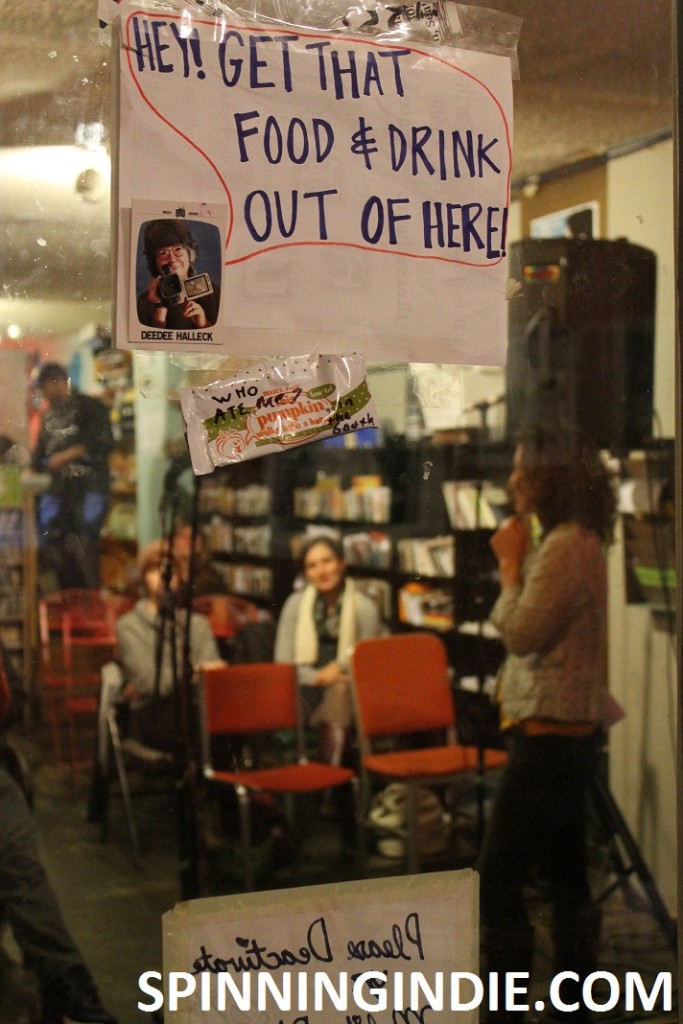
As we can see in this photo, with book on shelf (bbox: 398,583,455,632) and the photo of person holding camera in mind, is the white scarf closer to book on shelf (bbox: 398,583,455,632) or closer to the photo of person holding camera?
book on shelf (bbox: 398,583,455,632)

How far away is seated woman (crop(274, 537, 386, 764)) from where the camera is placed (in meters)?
2.70

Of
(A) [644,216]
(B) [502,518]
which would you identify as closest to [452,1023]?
(A) [644,216]

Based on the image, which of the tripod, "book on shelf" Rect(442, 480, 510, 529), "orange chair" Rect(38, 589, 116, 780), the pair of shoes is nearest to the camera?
the pair of shoes

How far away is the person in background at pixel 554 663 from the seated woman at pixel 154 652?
701 millimetres

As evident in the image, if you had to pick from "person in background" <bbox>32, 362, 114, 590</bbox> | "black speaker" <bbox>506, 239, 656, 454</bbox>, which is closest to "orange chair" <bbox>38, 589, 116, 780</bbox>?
"person in background" <bbox>32, 362, 114, 590</bbox>

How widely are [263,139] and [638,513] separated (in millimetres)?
1727

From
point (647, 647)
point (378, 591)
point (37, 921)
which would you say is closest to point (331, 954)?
point (37, 921)

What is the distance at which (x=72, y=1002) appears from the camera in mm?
1077

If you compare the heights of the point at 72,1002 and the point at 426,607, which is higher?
the point at 426,607

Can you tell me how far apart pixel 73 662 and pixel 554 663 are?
945 millimetres

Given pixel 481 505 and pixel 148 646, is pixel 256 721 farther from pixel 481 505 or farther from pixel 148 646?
pixel 481 505

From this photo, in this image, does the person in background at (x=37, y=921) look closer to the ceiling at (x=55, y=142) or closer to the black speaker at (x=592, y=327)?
the ceiling at (x=55, y=142)

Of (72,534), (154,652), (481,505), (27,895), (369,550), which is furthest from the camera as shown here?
(369,550)

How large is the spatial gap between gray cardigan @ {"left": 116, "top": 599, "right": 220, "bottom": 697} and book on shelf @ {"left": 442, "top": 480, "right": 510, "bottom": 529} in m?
0.67
